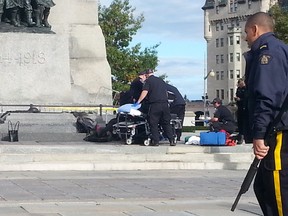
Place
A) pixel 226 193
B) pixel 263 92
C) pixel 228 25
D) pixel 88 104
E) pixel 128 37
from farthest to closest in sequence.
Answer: pixel 228 25, pixel 128 37, pixel 88 104, pixel 226 193, pixel 263 92

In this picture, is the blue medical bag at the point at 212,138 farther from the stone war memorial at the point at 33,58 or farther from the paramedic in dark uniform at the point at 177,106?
the stone war memorial at the point at 33,58

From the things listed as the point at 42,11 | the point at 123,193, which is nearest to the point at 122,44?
the point at 42,11

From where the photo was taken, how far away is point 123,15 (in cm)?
4997

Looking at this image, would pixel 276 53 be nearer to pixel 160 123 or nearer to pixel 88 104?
pixel 160 123

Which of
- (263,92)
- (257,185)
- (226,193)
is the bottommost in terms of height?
(226,193)

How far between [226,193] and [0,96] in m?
9.82

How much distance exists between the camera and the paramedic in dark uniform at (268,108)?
5.80 m

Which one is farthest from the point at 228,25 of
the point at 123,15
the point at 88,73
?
the point at 88,73

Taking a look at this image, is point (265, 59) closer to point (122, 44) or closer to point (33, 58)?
point (33, 58)

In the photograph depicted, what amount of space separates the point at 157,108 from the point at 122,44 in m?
33.7

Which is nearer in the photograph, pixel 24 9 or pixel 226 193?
pixel 226 193

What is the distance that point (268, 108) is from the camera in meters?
5.79

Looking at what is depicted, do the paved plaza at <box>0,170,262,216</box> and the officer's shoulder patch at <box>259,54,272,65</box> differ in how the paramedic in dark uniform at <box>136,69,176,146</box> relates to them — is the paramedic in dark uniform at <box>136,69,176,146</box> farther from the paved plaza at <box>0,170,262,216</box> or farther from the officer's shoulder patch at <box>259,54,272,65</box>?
the officer's shoulder patch at <box>259,54,272,65</box>

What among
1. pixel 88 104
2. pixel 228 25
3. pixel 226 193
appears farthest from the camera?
pixel 228 25
